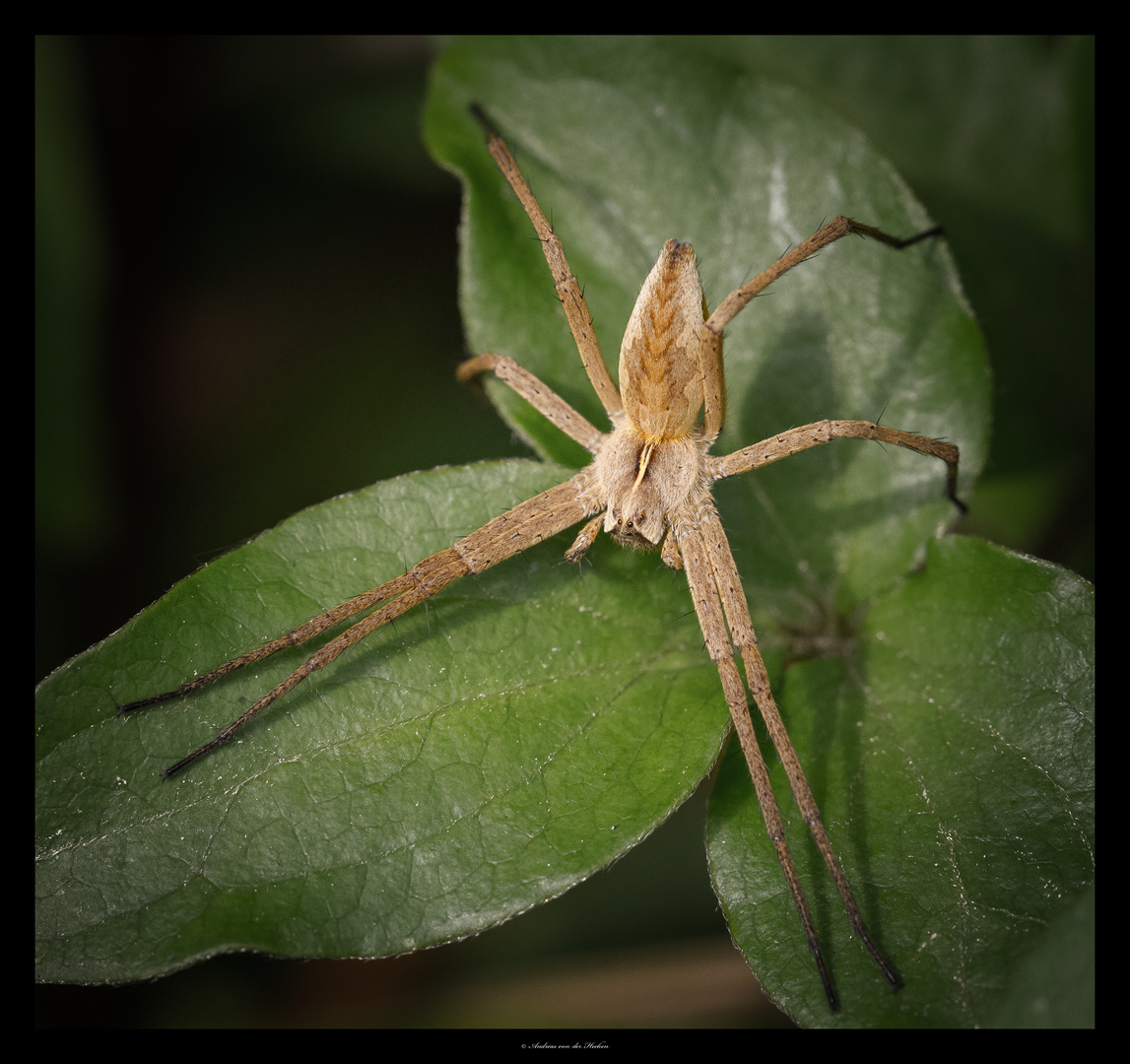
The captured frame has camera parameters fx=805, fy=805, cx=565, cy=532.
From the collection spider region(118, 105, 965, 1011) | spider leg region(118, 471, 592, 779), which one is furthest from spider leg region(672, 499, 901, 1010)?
spider leg region(118, 471, 592, 779)

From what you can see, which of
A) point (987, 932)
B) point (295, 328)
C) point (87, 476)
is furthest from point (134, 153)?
point (987, 932)

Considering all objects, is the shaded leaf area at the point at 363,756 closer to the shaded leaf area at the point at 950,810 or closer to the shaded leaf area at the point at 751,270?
the shaded leaf area at the point at 950,810

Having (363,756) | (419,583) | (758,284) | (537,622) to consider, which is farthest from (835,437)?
(363,756)

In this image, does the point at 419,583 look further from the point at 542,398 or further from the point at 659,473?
the point at 659,473

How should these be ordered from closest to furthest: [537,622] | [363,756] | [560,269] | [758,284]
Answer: [363,756] < [537,622] < [758,284] < [560,269]

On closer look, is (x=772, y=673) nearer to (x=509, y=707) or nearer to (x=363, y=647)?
(x=509, y=707)

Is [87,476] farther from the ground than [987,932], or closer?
farther from the ground
